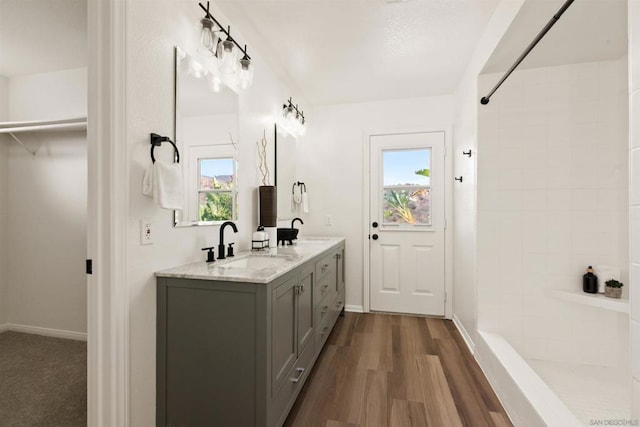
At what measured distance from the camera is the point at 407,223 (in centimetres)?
348

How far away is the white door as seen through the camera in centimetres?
339

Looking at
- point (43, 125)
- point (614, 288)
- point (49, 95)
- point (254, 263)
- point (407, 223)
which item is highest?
point (49, 95)

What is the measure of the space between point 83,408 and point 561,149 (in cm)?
366

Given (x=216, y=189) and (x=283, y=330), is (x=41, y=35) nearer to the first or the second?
(x=216, y=189)

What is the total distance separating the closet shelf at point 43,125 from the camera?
242 cm

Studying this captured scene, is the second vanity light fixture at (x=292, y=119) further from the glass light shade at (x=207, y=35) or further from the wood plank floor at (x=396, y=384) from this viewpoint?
the wood plank floor at (x=396, y=384)

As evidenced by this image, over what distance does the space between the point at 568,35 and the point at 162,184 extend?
257 cm

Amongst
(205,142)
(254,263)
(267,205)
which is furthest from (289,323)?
(205,142)

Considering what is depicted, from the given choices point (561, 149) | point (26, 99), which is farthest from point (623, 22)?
point (26, 99)

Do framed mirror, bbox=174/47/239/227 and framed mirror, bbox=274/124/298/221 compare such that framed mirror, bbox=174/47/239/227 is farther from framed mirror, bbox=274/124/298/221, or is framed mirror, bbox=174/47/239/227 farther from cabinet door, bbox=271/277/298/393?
framed mirror, bbox=274/124/298/221

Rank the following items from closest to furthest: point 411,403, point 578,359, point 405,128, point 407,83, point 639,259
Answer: point 639,259 < point 411,403 < point 578,359 < point 407,83 < point 405,128

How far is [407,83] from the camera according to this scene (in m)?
3.10

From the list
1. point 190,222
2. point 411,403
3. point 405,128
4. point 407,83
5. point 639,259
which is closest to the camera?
point 639,259

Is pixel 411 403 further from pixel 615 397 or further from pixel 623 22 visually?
pixel 623 22
